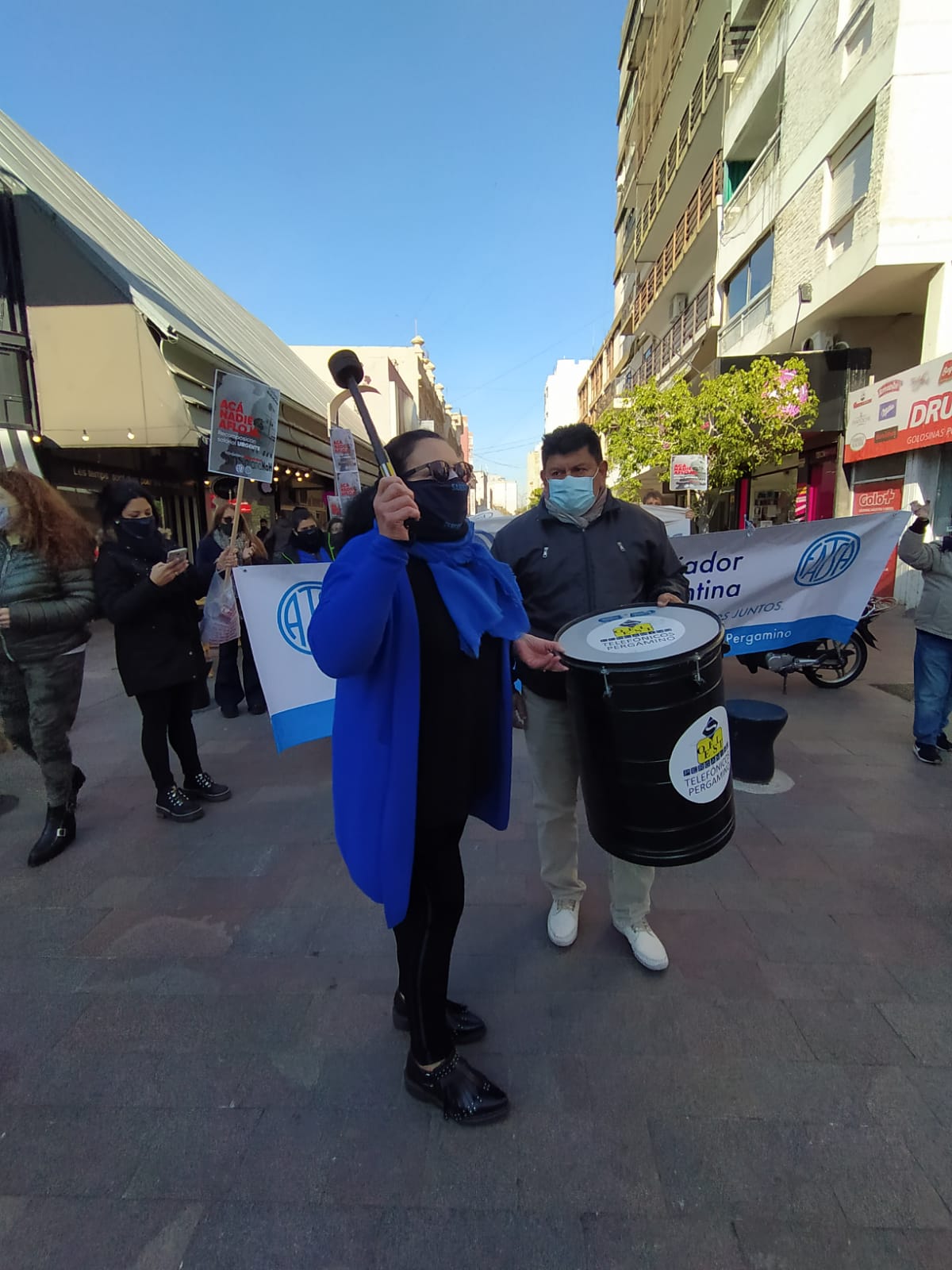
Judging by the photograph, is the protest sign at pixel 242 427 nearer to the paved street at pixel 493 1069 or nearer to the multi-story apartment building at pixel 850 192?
the paved street at pixel 493 1069

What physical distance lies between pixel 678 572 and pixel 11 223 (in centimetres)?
946

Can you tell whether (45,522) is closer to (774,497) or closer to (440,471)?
(440,471)

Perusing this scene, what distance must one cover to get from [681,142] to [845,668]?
71.6 ft

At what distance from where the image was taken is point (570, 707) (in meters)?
2.19

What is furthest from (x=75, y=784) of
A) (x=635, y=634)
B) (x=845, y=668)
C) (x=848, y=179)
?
(x=848, y=179)

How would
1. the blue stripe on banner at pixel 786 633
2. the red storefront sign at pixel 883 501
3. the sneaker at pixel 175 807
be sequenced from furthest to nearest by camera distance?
the red storefront sign at pixel 883 501 → the blue stripe on banner at pixel 786 633 → the sneaker at pixel 175 807

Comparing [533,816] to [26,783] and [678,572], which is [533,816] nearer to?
[678,572]

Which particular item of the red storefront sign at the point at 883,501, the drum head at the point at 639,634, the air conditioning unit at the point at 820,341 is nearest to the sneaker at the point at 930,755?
Result: the drum head at the point at 639,634

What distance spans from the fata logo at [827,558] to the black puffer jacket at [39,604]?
17.6ft

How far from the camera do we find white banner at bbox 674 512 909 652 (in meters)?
5.50

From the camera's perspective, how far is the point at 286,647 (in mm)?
4348

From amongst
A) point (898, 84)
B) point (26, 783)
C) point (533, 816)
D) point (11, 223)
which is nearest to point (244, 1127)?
point (533, 816)

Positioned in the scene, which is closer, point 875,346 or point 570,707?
point 570,707

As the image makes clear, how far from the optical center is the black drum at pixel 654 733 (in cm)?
191
